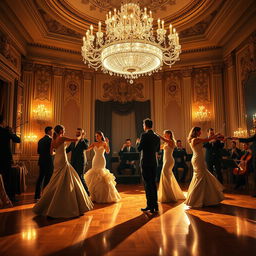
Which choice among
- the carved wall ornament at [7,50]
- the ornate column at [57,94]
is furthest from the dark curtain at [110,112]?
the carved wall ornament at [7,50]

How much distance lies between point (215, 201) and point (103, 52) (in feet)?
12.2

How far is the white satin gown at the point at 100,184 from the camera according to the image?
4848 millimetres

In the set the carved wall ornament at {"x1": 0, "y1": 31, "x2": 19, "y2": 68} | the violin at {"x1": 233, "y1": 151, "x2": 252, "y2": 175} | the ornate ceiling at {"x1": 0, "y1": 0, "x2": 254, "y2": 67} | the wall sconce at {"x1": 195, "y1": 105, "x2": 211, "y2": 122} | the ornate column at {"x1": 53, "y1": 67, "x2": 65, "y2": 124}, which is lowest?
the violin at {"x1": 233, "y1": 151, "x2": 252, "y2": 175}

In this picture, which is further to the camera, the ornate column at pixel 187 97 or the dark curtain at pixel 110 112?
the dark curtain at pixel 110 112

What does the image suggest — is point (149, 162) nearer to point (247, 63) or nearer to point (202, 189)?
point (202, 189)

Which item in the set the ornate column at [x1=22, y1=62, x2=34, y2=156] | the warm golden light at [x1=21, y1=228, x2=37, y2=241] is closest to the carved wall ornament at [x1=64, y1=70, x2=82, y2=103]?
the ornate column at [x1=22, y1=62, x2=34, y2=156]

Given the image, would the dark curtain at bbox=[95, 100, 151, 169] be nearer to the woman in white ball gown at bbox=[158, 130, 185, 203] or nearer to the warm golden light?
the woman in white ball gown at bbox=[158, 130, 185, 203]

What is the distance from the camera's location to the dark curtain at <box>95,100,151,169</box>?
9281mm

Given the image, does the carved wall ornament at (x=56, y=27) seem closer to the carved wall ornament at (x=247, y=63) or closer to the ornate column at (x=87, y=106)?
the ornate column at (x=87, y=106)

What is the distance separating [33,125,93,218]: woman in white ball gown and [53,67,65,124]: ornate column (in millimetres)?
4928

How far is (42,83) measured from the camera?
862 cm

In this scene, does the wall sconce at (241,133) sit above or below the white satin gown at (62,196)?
above

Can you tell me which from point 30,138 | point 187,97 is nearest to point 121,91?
point 187,97

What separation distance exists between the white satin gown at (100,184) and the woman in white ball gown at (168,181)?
94cm
